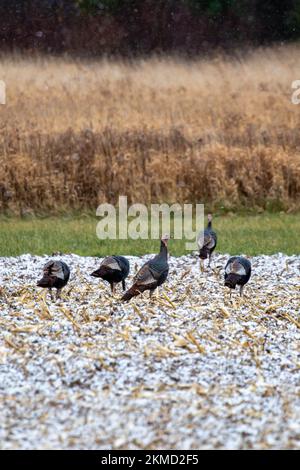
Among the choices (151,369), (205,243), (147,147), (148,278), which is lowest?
(151,369)

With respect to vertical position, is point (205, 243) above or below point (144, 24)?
below

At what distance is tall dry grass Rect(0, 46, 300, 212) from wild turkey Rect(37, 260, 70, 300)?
269 inches

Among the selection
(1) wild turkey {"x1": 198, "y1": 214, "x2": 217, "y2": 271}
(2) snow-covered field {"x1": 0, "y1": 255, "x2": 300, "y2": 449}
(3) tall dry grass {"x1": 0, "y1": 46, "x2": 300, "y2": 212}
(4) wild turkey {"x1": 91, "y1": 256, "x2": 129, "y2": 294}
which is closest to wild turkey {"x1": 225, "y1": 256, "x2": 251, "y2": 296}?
(2) snow-covered field {"x1": 0, "y1": 255, "x2": 300, "y2": 449}

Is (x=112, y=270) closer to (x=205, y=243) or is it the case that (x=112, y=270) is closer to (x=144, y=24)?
(x=205, y=243)

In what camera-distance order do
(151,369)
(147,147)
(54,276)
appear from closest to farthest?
(151,369)
(54,276)
(147,147)

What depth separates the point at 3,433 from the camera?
18.0 ft

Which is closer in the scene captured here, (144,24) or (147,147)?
(147,147)

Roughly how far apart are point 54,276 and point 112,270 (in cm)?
52

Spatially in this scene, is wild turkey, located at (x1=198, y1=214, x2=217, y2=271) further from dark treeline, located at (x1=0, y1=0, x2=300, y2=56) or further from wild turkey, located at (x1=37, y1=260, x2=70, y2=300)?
dark treeline, located at (x1=0, y1=0, x2=300, y2=56)

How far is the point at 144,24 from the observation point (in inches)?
1216

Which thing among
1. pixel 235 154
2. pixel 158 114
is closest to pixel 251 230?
pixel 235 154

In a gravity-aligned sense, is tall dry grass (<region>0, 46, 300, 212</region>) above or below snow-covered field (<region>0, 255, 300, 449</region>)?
above

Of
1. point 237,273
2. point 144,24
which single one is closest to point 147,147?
point 237,273

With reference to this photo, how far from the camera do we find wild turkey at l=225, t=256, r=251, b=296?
839 cm
